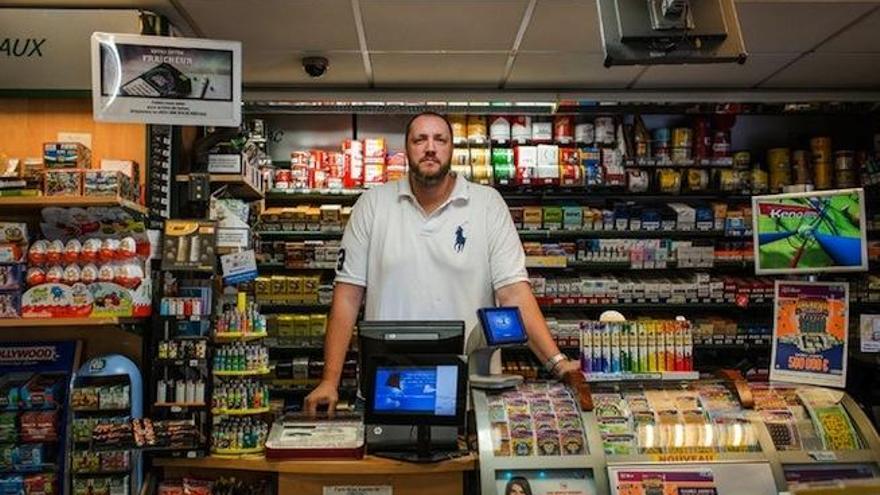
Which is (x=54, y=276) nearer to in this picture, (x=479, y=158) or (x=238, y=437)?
(x=238, y=437)

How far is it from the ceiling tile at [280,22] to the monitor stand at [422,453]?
2.33 metres

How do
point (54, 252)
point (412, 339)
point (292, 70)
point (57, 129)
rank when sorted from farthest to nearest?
point (292, 70)
point (57, 129)
point (54, 252)
point (412, 339)

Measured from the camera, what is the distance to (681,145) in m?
5.78

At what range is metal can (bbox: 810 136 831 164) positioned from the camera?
579 centimetres

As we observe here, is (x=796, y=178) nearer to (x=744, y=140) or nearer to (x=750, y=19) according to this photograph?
(x=744, y=140)

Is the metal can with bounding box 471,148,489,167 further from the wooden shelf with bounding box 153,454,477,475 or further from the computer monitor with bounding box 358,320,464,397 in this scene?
the wooden shelf with bounding box 153,454,477,475

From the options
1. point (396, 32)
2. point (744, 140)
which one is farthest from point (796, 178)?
point (396, 32)

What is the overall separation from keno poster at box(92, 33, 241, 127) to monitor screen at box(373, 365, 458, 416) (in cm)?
158

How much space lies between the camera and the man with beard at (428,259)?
3064 millimetres

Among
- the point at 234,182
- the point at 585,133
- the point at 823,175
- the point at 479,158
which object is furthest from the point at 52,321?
the point at 823,175

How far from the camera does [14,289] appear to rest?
10.2 ft

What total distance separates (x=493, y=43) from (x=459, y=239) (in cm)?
182

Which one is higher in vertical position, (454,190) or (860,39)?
(860,39)

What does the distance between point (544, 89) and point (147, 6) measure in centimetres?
286
